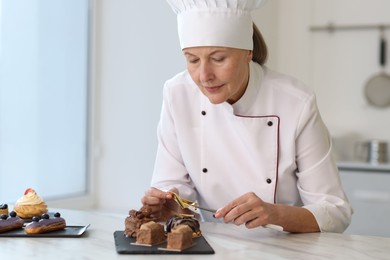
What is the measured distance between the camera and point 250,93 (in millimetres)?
1928

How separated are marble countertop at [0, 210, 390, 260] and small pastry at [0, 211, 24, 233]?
58 mm

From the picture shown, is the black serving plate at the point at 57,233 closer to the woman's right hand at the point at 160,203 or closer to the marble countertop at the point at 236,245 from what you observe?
the marble countertop at the point at 236,245

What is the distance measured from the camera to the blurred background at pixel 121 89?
3008 millimetres

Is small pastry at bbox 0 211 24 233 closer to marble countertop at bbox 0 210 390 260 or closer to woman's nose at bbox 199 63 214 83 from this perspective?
marble countertop at bbox 0 210 390 260

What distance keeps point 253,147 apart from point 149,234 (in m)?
0.61

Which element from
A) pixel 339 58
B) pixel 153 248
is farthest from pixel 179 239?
pixel 339 58

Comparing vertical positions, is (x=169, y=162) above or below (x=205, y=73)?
below

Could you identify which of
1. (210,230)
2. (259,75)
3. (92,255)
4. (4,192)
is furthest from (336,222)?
(4,192)

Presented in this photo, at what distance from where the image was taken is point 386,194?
11.2 ft

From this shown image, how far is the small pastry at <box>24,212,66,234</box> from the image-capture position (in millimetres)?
1507

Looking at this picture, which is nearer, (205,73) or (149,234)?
(149,234)

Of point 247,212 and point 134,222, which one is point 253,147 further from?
point 134,222

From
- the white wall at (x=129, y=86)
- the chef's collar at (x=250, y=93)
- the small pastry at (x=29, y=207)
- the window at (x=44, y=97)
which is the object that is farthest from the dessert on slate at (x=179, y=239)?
the white wall at (x=129, y=86)

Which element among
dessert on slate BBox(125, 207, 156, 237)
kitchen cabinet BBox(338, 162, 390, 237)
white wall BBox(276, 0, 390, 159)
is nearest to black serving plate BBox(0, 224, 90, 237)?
dessert on slate BBox(125, 207, 156, 237)
